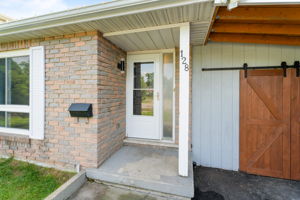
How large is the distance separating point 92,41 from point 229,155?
3382mm

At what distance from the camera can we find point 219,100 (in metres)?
2.92

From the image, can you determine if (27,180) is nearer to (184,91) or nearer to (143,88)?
(143,88)

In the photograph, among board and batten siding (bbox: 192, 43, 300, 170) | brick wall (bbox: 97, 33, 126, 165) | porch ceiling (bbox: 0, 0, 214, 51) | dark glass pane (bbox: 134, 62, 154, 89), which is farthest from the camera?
dark glass pane (bbox: 134, 62, 154, 89)

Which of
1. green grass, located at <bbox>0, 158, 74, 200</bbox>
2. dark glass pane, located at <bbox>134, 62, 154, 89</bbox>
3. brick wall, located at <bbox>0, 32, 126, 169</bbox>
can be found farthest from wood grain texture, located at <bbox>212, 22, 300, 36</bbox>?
green grass, located at <bbox>0, 158, 74, 200</bbox>

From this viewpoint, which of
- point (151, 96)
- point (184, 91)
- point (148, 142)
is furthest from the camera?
point (151, 96)

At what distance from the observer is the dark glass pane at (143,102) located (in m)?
3.25

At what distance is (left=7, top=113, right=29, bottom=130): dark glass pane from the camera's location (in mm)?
2759

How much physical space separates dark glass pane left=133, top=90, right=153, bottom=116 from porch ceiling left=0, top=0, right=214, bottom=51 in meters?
1.03

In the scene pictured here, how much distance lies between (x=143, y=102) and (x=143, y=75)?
2.08 feet

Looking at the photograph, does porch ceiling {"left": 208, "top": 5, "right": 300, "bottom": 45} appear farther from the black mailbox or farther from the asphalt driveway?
the asphalt driveway

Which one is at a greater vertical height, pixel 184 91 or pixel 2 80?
pixel 2 80

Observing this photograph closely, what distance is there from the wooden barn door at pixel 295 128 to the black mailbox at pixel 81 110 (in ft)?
11.9

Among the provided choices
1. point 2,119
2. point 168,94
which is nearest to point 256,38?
point 168,94

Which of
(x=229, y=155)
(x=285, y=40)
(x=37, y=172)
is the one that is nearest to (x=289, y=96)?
(x=285, y=40)
